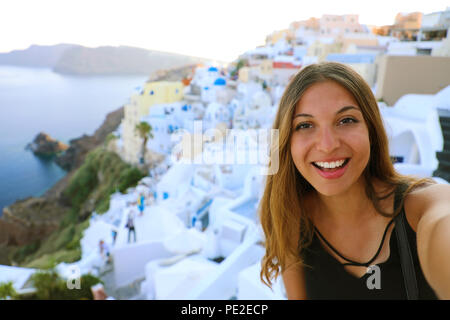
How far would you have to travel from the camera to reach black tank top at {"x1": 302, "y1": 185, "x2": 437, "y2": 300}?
0.83m

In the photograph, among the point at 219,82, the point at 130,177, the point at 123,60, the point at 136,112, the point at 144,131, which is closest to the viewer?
the point at 130,177

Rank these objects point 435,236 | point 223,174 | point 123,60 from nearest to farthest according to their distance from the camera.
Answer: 1. point 435,236
2. point 223,174
3. point 123,60

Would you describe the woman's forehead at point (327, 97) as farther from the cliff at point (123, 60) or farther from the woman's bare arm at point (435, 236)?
the cliff at point (123, 60)

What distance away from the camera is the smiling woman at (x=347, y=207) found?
812 mm

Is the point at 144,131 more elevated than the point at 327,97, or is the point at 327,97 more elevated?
the point at 327,97

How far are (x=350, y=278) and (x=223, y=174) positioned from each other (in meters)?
8.55

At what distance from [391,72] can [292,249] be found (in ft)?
14.4

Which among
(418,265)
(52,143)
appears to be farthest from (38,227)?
(418,265)

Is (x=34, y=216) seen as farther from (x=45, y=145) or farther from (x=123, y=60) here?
(x=123, y=60)

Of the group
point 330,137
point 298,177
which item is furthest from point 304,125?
point 298,177

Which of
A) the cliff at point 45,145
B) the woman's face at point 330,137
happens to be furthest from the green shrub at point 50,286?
the cliff at point 45,145

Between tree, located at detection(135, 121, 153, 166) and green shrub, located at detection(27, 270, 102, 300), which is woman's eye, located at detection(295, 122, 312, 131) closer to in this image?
green shrub, located at detection(27, 270, 102, 300)

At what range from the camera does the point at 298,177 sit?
114 centimetres
